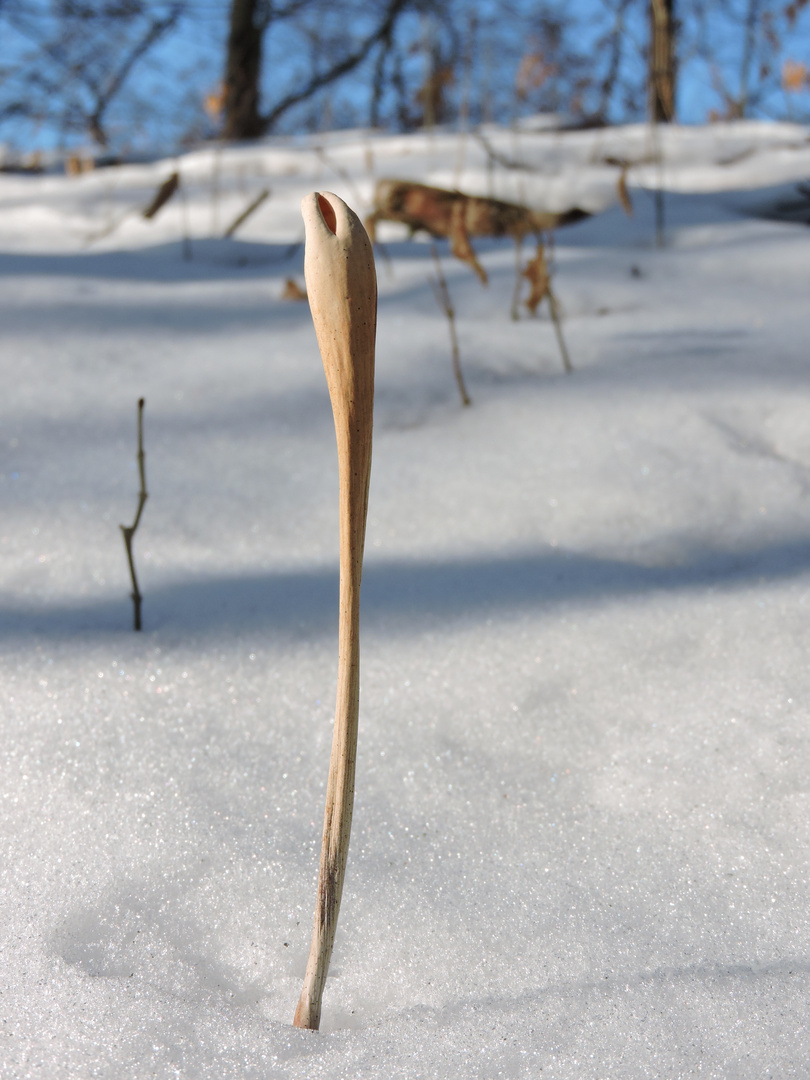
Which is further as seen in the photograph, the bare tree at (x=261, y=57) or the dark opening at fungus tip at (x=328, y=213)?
the bare tree at (x=261, y=57)

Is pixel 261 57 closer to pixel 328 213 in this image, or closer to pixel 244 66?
pixel 244 66

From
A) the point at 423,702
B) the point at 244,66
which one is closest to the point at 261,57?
the point at 244,66

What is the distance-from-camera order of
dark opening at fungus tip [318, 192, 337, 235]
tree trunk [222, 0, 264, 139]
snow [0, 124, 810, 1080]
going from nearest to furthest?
dark opening at fungus tip [318, 192, 337, 235] < snow [0, 124, 810, 1080] < tree trunk [222, 0, 264, 139]

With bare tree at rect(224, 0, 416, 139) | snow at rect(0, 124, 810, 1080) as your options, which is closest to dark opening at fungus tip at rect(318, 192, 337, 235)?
snow at rect(0, 124, 810, 1080)

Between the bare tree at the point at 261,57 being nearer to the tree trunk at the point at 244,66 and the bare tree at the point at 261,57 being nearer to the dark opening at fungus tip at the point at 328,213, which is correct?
the tree trunk at the point at 244,66

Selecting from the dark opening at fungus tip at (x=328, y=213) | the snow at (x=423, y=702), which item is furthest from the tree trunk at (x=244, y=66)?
the dark opening at fungus tip at (x=328, y=213)

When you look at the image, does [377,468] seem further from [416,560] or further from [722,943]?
[722,943]

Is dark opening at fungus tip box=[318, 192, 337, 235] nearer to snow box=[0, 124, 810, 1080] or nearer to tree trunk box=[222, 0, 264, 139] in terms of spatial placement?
snow box=[0, 124, 810, 1080]

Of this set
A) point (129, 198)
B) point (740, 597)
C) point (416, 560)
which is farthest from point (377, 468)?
point (129, 198)
